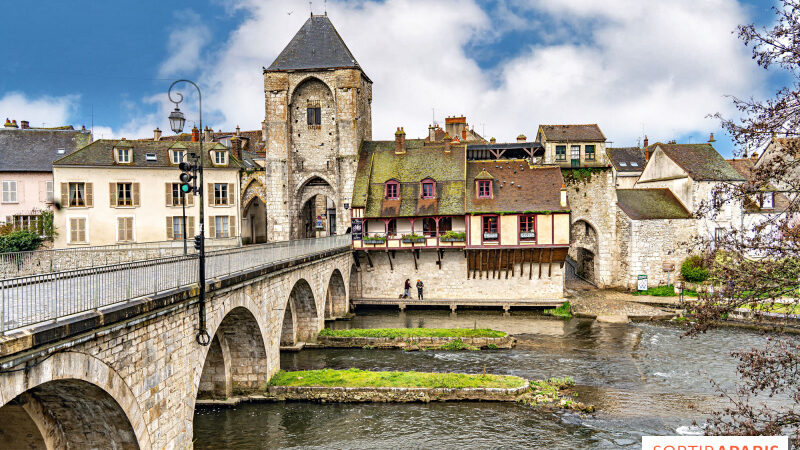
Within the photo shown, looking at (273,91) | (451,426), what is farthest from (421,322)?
(273,91)

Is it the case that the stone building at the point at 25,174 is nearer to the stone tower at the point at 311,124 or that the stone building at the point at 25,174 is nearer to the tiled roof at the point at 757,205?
the stone tower at the point at 311,124

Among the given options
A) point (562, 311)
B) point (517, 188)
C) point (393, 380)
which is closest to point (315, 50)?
point (517, 188)

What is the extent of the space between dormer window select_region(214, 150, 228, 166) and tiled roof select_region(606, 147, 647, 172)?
33.3m

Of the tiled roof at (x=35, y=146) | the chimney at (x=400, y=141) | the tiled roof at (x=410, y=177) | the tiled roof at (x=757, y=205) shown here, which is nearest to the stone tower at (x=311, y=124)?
the tiled roof at (x=410, y=177)

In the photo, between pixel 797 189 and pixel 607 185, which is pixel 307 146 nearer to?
pixel 607 185

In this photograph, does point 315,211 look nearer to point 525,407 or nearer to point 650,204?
point 650,204

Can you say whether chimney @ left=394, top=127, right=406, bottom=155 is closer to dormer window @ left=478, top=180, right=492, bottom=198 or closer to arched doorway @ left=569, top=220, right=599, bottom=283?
dormer window @ left=478, top=180, right=492, bottom=198

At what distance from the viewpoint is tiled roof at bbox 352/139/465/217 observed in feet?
109

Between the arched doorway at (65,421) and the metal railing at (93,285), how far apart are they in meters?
1.57

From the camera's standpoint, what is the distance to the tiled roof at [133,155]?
3200 centimetres

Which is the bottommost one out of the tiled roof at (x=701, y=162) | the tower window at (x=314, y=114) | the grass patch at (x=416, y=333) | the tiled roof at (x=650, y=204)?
the grass patch at (x=416, y=333)

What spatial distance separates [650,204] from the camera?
123 feet

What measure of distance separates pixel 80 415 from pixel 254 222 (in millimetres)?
32915

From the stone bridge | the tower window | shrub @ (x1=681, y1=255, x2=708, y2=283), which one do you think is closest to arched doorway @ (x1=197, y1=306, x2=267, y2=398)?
the stone bridge
